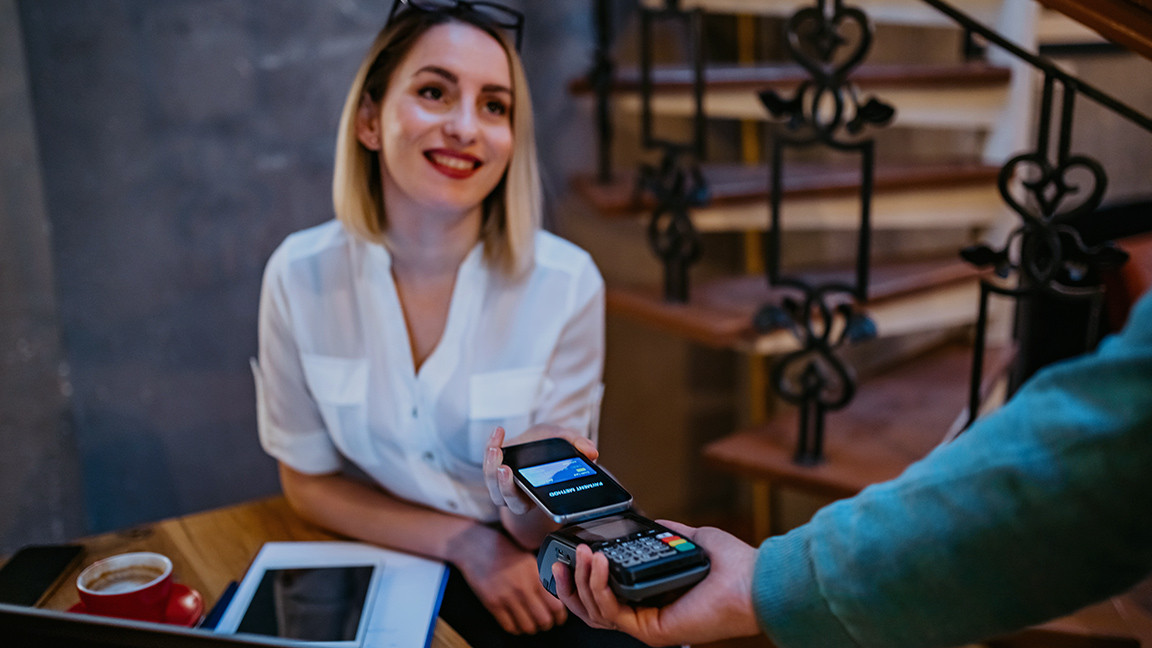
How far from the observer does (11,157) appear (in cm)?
120

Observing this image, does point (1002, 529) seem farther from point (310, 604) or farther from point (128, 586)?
point (128, 586)

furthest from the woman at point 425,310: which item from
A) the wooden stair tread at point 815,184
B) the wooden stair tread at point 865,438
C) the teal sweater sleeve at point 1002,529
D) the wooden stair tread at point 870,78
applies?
the wooden stair tread at point 870,78

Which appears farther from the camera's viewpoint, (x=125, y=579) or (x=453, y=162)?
(x=453, y=162)

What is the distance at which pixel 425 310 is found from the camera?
1.12 meters

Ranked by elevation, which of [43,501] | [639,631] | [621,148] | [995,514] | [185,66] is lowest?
[43,501]

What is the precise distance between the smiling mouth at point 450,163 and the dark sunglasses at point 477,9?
0.56ft

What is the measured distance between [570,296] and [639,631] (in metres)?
0.54

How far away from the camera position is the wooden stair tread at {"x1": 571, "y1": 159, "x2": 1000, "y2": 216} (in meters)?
1.83

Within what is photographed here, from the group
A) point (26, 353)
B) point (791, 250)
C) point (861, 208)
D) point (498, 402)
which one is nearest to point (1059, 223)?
point (861, 208)

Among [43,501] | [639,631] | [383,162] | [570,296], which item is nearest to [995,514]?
[639,631]

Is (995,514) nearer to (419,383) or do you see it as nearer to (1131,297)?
(419,383)

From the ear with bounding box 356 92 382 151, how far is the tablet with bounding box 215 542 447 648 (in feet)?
1.63

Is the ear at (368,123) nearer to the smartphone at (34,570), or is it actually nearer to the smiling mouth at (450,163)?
the smiling mouth at (450,163)

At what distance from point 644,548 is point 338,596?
0.36 meters
